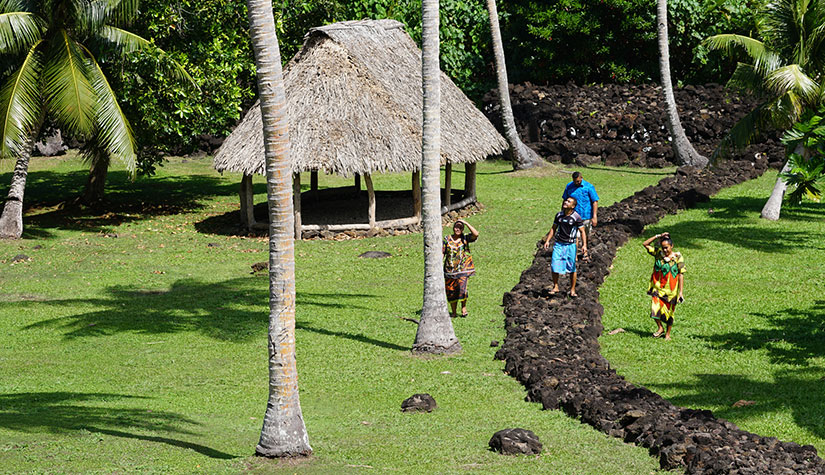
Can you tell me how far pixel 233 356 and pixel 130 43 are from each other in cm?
1097

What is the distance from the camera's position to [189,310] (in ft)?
51.1

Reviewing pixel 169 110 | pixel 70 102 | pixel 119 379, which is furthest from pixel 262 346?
pixel 169 110

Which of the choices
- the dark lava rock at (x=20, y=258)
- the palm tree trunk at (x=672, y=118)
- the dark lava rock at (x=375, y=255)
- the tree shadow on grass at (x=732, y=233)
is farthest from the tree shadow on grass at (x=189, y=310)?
the palm tree trunk at (x=672, y=118)

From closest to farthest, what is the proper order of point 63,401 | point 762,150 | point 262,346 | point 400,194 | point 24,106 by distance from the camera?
point 63,401, point 262,346, point 24,106, point 400,194, point 762,150

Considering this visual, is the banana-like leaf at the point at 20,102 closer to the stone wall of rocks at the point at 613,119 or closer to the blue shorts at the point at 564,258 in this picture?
the blue shorts at the point at 564,258

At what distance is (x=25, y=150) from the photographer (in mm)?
22250

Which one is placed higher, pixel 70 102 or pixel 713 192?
pixel 70 102

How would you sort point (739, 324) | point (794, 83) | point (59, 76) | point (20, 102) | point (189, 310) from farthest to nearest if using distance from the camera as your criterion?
point (59, 76) → point (20, 102) → point (794, 83) → point (189, 310) → point (739, 324)

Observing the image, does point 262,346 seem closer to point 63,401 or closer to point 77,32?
point 63,401

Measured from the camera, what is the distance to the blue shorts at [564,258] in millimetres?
14500

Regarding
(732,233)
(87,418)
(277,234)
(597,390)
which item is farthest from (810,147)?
(732,233)

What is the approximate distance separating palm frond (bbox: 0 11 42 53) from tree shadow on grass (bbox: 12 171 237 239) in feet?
13.5

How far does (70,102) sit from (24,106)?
35.7 inches

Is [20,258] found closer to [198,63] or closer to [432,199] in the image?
[198,63]
